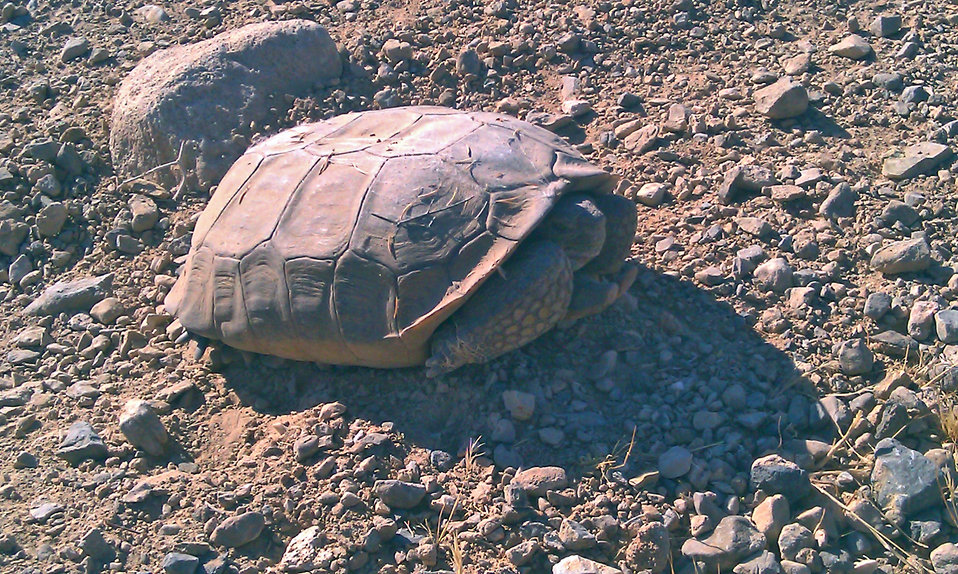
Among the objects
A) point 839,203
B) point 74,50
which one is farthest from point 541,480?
point 74,50

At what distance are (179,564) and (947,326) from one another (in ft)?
10.7

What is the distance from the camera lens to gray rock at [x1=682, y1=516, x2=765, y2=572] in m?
3.38

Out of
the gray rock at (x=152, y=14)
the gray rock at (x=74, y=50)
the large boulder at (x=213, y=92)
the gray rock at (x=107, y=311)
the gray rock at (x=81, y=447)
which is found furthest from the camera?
the gray rock at (x=152, y=14)

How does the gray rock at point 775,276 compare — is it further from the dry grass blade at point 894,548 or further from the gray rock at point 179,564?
the gray rock at point 179,564

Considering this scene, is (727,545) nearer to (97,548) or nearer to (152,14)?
(97,548)

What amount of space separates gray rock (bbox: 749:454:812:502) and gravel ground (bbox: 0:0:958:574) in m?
0.01

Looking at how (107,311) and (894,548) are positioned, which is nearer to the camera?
(894,548)

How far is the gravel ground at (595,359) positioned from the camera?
3.52m

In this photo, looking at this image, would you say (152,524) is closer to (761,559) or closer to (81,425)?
(81,425)

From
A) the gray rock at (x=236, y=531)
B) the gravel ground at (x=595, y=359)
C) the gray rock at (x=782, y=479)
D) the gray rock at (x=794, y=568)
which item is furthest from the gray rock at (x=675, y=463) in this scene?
the gray rock at (x=236, y=531)

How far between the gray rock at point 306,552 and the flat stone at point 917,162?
3362 millimetres

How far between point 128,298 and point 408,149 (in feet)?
5.93

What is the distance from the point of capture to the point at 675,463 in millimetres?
3670

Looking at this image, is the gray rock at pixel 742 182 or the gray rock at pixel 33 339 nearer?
the gray rock at pixel 33 339
